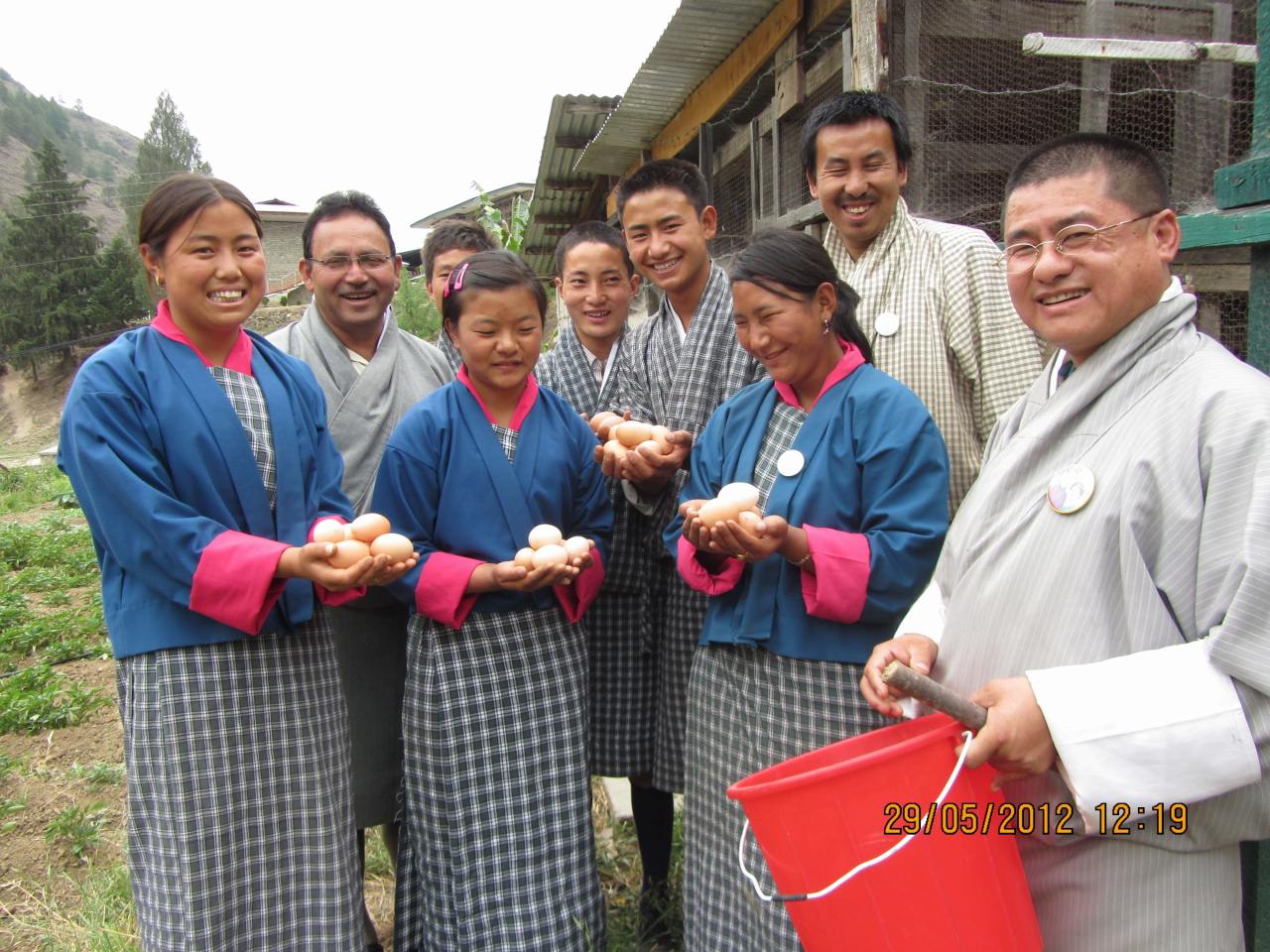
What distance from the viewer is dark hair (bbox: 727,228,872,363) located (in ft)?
6.88

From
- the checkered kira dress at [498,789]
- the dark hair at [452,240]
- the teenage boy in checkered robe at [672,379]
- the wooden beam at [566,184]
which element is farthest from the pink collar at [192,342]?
the wooden beam at [566,184]

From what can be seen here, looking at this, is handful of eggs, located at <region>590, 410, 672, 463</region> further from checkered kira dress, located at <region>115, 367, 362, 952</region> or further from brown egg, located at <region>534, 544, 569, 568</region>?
checkered kira dress, located at <region>115, 367, 362, 952</region>

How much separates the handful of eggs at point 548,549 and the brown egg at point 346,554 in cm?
39

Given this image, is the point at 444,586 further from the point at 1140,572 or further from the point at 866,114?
the point at 866,114

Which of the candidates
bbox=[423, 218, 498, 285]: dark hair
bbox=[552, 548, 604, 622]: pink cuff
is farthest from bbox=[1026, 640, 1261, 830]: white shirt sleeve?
bbox=[423, 218, 498, 285]: dark hair

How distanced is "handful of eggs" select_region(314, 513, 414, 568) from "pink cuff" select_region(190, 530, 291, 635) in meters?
0.11

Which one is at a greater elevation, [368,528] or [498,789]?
[368,528]

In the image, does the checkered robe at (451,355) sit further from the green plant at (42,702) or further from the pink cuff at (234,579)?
the green plant at (42,702)

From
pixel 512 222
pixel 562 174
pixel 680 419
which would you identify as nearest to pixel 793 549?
pixel 680 419

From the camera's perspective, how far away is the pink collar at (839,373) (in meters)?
2.15

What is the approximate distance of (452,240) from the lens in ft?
12.1

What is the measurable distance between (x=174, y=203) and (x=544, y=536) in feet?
3.69

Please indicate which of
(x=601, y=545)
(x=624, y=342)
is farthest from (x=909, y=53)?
(x=601, y=545)

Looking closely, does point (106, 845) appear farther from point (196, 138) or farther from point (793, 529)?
point (196, 138)
